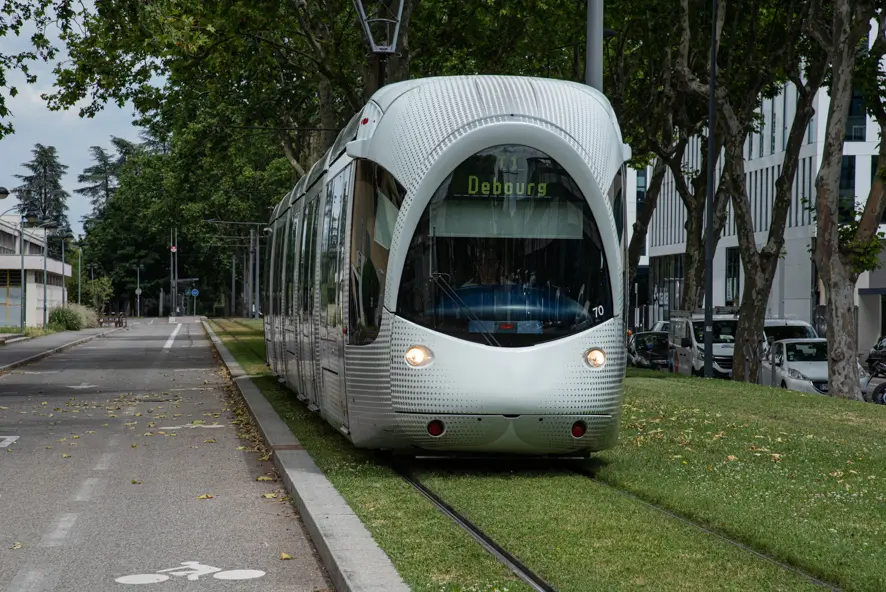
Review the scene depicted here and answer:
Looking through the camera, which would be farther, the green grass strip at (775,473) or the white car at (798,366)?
the white car at (798,366)

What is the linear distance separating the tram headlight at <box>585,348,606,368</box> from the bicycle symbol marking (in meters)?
4.05

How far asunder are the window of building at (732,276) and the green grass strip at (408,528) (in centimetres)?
5802

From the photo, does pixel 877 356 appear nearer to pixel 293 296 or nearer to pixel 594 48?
pixel 594 48

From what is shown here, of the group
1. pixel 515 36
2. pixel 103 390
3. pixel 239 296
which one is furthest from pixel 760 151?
pixel 239 296

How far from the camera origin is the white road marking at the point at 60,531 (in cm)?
857

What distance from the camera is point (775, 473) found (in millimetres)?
10945

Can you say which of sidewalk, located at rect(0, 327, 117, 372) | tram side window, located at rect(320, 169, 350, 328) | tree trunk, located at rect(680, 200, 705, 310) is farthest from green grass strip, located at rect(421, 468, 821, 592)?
tree trunk, located at rect(680, 200, 705, 310)

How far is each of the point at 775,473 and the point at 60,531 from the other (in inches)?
223

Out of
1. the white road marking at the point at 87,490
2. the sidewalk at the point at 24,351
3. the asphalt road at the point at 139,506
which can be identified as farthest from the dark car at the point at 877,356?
the white road marking at the point at 87,490

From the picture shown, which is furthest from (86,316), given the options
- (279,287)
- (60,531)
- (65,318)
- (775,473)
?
(60,531)

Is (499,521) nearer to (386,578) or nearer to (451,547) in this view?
(451,547)

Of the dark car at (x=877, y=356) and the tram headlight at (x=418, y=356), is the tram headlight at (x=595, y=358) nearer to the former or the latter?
the tram headlight at (x=418, y=356)

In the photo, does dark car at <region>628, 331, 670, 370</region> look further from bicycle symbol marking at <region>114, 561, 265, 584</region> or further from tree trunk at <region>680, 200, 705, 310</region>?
bicycle symbol marking at <region>114, 561, 265, 584</region>

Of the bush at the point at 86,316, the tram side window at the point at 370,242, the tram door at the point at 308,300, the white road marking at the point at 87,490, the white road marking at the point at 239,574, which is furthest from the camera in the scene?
the bush at the point at 86,316
